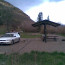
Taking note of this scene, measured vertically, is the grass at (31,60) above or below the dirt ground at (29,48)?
above

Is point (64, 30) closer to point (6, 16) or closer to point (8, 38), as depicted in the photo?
point (6, 16)

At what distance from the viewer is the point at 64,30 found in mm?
53250

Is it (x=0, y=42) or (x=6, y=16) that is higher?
(x=6, y=16)

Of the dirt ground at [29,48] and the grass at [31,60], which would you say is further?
the dirt ground at [29,48]

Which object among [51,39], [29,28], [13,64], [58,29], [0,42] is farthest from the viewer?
[29,28]

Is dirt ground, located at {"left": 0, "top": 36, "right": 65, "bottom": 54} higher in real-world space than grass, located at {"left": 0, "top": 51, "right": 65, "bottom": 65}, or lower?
lower

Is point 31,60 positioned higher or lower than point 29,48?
higher

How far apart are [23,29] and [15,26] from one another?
2.87m

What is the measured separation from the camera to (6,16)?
168 feet

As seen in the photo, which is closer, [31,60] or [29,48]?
[31,60]

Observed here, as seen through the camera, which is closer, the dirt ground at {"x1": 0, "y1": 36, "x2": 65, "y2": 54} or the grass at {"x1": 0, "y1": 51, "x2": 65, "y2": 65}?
the grass at {"x1": 0, "y1": 51, "x2": 65, "y2": 65}

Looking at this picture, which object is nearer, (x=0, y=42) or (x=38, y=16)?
(x=0, y=42)

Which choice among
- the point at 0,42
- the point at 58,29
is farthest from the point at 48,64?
the point at 58,29

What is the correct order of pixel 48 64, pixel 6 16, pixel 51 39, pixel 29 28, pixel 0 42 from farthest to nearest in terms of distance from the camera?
pixel 29 28 → pixel 6 16 → pixel 51 39 → pixel 0 42 → pixel 48 64
